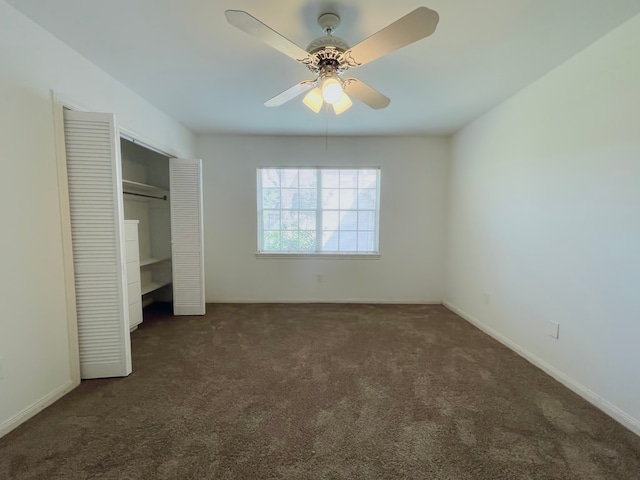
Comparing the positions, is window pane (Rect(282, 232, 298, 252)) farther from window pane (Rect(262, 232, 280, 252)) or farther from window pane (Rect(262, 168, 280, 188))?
window pane (Rect(262, 168, 280, 188))

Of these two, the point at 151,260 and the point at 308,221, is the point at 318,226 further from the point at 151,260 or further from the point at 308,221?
the point at 151,260

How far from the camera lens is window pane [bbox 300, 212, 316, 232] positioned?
419 cm

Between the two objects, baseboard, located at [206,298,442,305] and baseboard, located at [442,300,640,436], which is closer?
baseboard, located at [442,300,640,436]

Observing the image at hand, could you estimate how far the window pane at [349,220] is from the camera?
4195 mm

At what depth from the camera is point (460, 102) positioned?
111 inches

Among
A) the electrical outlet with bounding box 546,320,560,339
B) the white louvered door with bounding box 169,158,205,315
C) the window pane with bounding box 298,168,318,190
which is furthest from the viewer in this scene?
the window pane with bounding box 298,168,318,190

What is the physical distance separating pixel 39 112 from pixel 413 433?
3062 millimetres

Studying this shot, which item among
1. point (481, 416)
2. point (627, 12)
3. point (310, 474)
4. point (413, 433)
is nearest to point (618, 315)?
point (481, 416)

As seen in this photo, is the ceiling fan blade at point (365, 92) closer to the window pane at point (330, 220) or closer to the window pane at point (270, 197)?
the window pane at point (330, 220)

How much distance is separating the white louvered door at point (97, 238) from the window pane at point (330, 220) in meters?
2.64

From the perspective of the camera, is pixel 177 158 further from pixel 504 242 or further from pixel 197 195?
pixel 504 242

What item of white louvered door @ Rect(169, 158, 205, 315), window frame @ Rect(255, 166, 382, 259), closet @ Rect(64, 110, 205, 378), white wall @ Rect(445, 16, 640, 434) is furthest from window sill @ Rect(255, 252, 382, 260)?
closet @ Rect(64, 110, 205, 378)

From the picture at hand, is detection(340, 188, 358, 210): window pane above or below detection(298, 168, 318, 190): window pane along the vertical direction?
below

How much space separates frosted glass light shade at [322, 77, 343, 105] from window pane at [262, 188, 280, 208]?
8.35 ft
